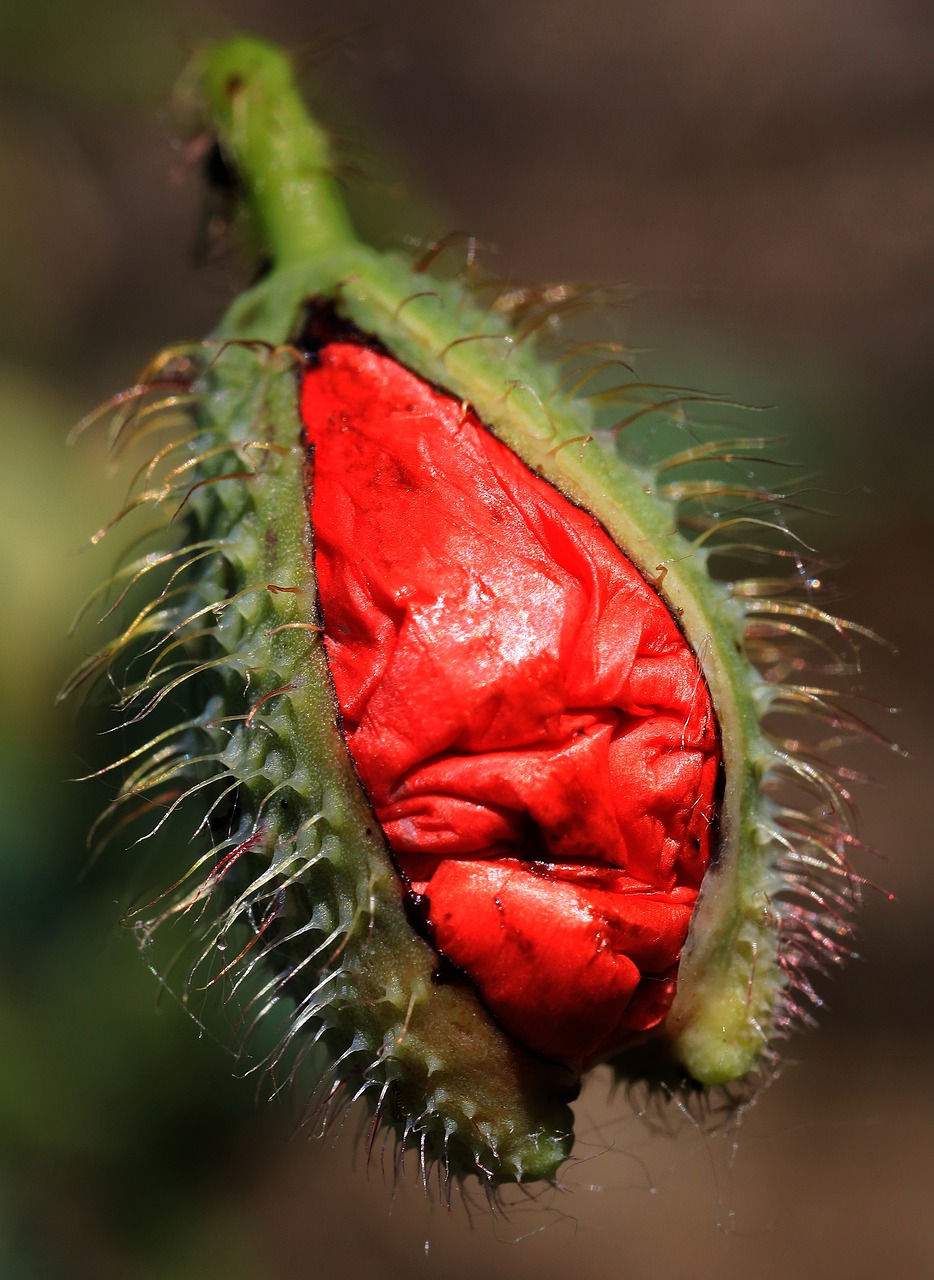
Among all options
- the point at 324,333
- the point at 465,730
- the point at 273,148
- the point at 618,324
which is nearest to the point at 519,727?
the point at 465,730

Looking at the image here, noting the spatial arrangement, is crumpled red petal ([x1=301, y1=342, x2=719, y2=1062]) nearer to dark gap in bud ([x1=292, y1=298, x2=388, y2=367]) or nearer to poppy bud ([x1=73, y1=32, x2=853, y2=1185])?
poppy bud ([x1=73, y1=32, x2=853, y2=1185])

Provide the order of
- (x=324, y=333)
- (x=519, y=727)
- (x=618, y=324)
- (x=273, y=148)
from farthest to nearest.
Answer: (x=618, y=324) → (x=273, y=148) → (x=324, y=333) → (x=519, y=727)

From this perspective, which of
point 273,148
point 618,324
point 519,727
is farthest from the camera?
point 618,324

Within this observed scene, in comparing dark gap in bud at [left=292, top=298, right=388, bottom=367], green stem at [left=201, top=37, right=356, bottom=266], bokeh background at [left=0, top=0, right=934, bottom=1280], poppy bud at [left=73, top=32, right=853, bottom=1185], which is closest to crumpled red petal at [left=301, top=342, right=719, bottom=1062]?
poppy bud at [left=73, top=32, right=853, bottom=1185]

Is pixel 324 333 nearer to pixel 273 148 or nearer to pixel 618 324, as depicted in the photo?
pixel 273 148

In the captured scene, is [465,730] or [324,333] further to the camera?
[324,333]

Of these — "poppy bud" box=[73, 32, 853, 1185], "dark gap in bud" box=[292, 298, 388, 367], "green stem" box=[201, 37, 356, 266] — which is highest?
"green stem" box=[201, 37, 356, 266]
